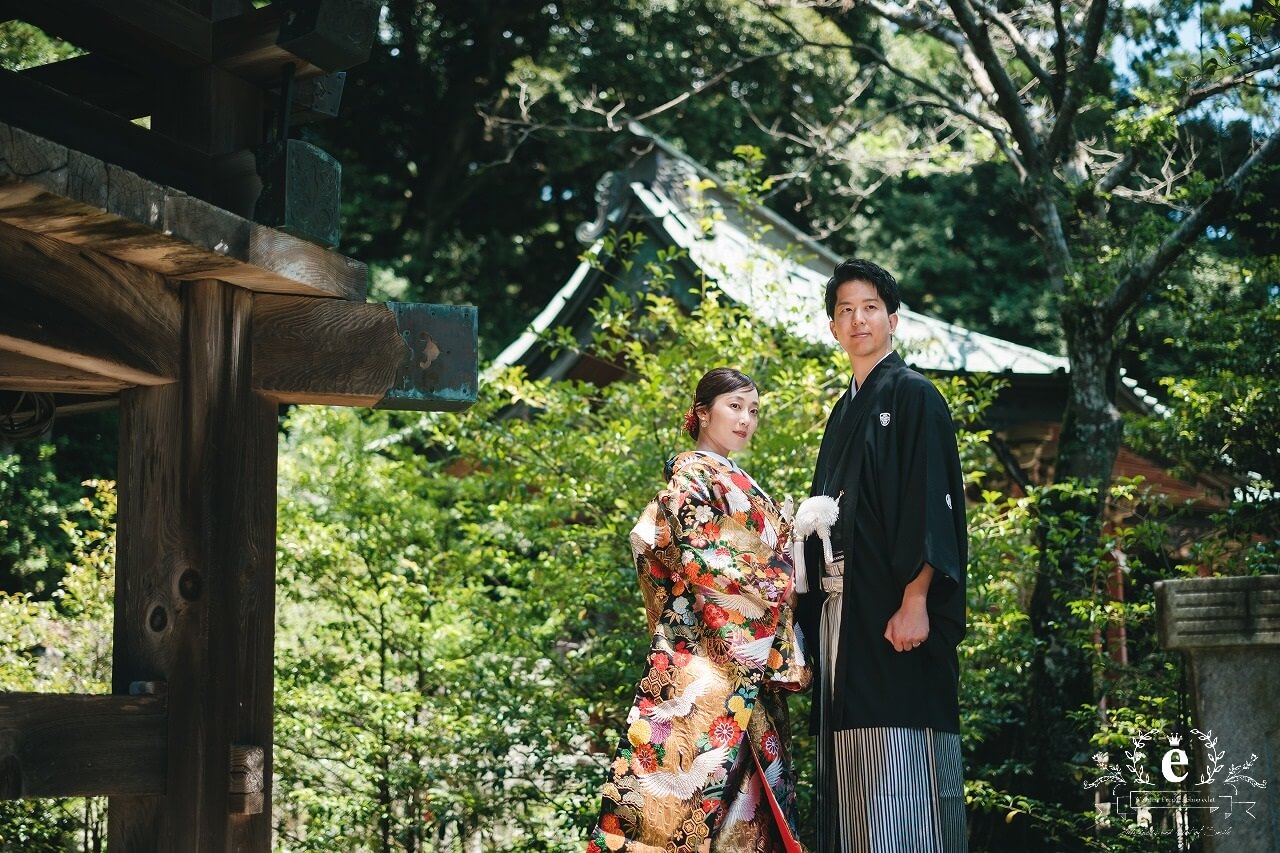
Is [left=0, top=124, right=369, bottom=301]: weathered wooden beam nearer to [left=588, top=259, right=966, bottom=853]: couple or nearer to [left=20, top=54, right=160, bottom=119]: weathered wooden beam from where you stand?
[left=20, top=54, right=160, bottom=119]: weathered wooden beam

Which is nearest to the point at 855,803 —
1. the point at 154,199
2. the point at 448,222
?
the point at 154,199

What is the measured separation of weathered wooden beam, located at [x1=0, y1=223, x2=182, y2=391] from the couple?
1396mm

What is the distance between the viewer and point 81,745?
2.68 m

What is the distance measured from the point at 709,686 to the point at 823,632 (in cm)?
34

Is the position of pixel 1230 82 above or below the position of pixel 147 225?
above

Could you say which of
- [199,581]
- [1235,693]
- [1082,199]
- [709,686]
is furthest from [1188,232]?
[199,581]

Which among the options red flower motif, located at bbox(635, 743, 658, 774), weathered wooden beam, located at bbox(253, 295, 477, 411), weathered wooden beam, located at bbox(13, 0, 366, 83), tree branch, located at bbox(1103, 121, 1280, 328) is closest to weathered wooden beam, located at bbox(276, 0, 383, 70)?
weathered wooden beam, located at bbox(13, 0, 366, 83)

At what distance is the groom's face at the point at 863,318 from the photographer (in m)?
3.38

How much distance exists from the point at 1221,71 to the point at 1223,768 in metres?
3.87

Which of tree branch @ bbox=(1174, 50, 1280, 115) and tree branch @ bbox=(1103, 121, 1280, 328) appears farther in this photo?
tree branch @ bbox=(1174, 50, 1280, 115)

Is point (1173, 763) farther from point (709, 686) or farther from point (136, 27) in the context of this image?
point (136, 27)

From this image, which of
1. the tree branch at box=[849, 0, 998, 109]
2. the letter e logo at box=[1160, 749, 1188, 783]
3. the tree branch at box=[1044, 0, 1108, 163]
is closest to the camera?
the letter e logo at box=[1160, 749, 1188, 783]

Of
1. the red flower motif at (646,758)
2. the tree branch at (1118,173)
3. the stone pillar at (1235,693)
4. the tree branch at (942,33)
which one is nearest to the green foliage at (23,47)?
the tree branch at (942,33)

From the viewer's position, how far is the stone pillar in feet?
10.2
